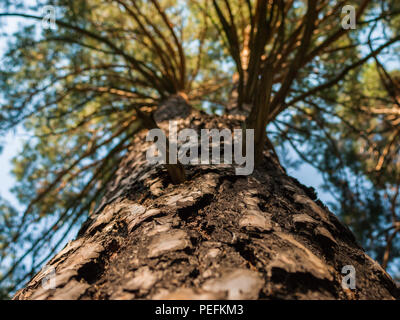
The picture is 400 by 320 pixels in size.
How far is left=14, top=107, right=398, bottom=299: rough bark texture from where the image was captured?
20.2 inches

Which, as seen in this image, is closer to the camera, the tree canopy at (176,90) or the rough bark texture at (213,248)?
the rough bark texture at (213,248)

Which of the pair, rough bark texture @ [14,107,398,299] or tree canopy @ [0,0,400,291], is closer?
rough bark texture @ [14,107,398,299]

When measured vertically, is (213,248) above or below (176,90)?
below

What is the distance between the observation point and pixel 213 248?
0.62m

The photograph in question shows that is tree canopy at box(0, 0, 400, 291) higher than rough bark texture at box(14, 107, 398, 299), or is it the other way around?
tree canopy at box(0, 0, 400, 291)

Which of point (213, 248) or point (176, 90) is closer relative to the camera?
point (213, 248)

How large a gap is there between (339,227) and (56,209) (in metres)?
3.32

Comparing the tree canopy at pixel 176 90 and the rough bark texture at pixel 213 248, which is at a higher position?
the tree canopy at pixel 176 90

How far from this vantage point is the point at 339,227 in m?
0.86

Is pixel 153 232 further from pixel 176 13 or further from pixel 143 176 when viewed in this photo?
pixel 176 13

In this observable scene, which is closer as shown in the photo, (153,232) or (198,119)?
(153,232)

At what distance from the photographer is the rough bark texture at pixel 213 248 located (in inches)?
20.2
